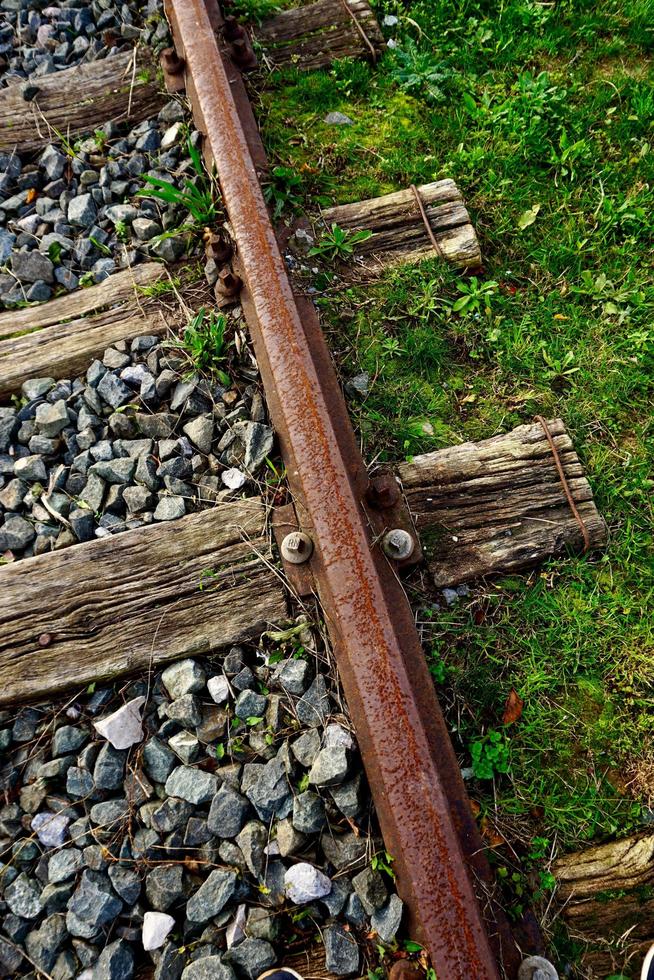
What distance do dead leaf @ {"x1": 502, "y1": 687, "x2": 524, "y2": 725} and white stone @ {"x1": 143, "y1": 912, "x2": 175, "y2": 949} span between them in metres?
1.19

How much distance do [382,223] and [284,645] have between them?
1.97 metres

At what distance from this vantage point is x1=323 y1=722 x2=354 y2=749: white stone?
1972 mm

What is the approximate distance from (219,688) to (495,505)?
3.92 ft

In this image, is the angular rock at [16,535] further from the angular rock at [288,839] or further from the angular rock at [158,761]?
the angular rock at [288,839]

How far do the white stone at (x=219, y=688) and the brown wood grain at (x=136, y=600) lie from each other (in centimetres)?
11

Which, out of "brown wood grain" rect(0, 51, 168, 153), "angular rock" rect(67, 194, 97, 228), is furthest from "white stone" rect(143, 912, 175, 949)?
"brown wood grain" rect(0, 51, 168, 153)

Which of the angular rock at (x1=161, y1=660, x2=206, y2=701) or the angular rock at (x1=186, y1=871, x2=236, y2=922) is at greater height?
the angular rock at (x1=161, y1=660, x2=206, y2=701)

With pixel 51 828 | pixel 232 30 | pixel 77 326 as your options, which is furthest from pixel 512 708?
pixel 232 30

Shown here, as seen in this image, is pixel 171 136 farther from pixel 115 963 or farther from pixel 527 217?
pixel 115 963

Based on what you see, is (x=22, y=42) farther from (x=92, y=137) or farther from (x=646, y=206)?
(x=646, y=206)

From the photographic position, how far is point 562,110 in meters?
3.26

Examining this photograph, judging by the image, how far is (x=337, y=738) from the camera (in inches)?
78.5

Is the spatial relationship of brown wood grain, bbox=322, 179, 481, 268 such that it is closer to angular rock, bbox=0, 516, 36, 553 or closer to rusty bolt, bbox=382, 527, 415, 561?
rusty bolt, bbox=382, 527, 415, 561

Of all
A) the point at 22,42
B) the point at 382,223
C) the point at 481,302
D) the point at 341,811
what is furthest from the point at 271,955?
the point at 22,42
